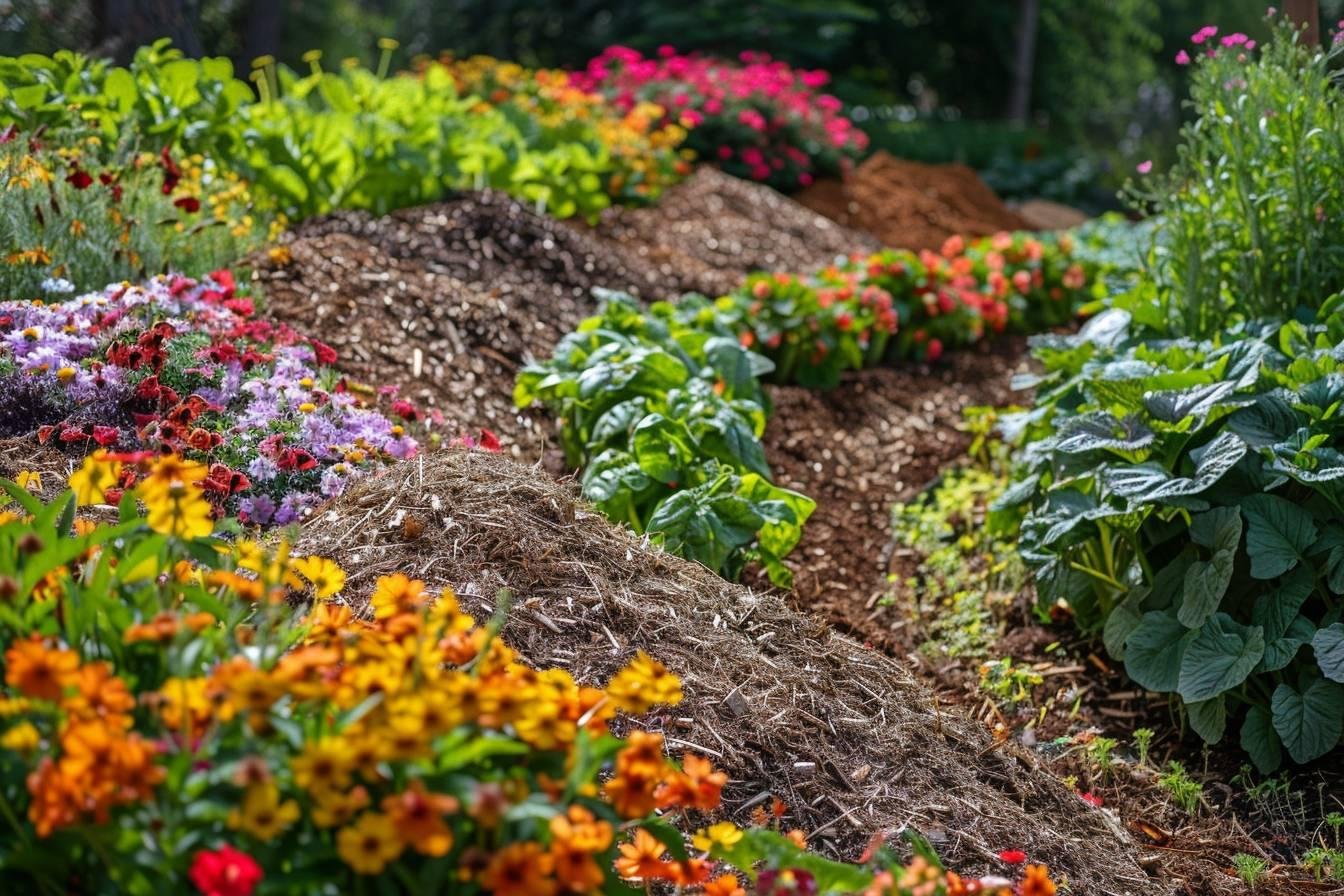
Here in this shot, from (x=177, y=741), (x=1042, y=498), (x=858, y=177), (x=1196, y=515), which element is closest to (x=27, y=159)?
(x=177, y=741)

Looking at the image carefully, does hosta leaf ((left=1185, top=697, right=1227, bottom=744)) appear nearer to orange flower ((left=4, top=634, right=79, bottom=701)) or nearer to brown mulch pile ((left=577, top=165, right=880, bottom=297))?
orange flower ((left=4, top=634, right=79, bottom=701))

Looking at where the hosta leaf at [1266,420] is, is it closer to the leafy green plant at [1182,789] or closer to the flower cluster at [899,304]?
the leafy green plant at [1182,789]

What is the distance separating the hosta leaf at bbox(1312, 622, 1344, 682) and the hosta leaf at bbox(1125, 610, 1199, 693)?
272 mm

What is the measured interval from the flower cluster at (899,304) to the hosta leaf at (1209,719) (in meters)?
2.24

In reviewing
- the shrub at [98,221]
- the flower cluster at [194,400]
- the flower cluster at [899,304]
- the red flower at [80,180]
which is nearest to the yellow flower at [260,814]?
the flower cluster at [194,400]

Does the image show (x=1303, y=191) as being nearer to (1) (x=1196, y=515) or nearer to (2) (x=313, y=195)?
(1) (x=1196, y=515)

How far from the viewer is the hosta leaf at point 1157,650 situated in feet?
9.67

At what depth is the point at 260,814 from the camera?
3.95 feet

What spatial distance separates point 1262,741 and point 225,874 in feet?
8.26

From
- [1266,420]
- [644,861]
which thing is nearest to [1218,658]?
[1266,420]

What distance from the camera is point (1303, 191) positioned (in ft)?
11.6

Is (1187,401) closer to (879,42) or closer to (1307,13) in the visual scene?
(1307,13)

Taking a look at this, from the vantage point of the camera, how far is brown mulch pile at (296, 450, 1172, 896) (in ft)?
7.57

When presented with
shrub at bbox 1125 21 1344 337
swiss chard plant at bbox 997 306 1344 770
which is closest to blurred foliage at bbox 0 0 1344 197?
shrub at bbox 1125 21 1344 337
